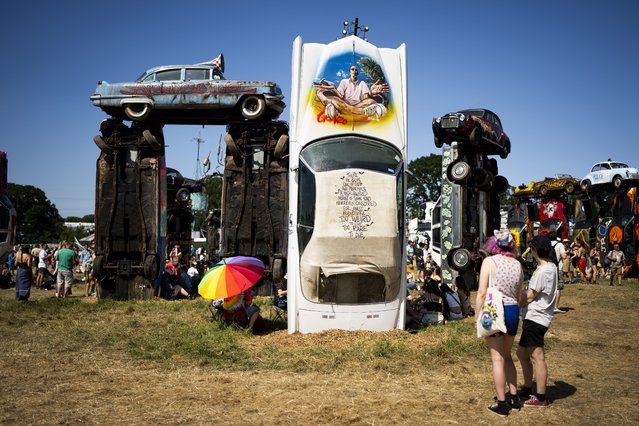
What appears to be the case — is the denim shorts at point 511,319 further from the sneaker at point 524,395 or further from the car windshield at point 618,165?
the car windshield at point 618,165

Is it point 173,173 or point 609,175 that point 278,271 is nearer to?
point 173,173

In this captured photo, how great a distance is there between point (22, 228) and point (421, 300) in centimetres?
7500

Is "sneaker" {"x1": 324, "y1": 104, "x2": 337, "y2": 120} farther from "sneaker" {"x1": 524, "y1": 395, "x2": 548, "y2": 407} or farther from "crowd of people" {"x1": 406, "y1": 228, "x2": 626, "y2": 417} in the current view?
"sneaker" {"x1": 524, "y1": 395, "x2": 548, "y2": 407}

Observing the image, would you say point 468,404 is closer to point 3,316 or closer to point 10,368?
point 10,368

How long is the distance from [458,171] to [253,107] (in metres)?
6.72

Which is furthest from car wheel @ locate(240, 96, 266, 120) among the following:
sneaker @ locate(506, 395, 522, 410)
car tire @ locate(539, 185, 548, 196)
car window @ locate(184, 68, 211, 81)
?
car tire @ locate(539, 185, 548, 196)

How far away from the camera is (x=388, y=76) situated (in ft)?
38.1

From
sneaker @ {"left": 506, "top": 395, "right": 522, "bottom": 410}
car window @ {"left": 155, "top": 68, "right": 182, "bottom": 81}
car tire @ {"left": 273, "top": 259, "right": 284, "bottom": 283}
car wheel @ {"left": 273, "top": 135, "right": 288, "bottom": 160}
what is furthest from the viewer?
car window @ {"left": 155, "top": 68, "right": 182, "bottom": 81}

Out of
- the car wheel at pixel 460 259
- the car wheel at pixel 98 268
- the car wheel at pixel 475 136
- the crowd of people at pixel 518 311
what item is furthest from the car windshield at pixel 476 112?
the crowd of people at pixel 518 311

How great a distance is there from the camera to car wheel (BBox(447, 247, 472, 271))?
1700cm

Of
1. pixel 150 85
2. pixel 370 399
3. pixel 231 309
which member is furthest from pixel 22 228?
pixel 370 399

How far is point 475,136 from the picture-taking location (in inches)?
A: 750

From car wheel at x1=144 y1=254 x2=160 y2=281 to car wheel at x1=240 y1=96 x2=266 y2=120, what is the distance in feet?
17.0

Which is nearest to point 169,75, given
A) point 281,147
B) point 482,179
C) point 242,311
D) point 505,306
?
point 281,147
